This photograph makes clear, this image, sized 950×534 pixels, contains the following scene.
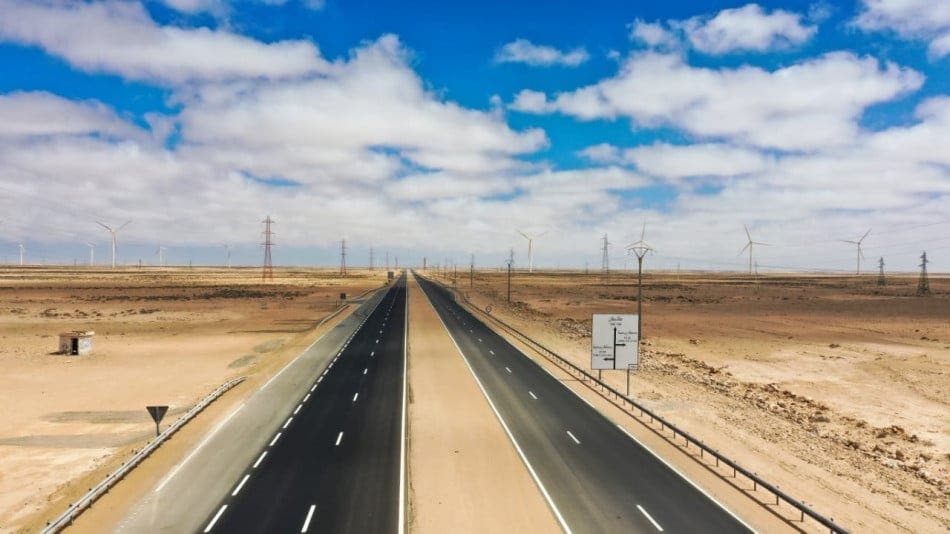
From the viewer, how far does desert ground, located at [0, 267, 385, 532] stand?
81.5ft

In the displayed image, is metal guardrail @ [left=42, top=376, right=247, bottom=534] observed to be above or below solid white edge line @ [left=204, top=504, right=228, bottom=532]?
above

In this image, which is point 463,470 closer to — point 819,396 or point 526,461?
point 526,461

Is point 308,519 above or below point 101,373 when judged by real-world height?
below

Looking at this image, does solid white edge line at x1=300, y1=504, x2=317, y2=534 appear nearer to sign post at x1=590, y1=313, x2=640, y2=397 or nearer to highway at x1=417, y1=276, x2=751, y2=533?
highway at x1=417, y1=276, x2=751, y2=533

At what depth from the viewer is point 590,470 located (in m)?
25.0

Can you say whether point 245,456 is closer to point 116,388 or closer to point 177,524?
point 177,524

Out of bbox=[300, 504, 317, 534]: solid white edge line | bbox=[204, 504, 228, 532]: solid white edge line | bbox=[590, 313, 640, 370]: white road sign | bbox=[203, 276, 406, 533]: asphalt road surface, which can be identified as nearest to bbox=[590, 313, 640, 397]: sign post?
bbox=[590, 313, 640, 370]: white road sign

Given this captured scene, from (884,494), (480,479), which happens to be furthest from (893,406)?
(480,479)

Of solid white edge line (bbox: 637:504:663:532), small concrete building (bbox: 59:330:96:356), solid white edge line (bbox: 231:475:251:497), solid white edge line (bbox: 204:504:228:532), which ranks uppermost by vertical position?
small concrete building (bbox: 59:330:96:356)

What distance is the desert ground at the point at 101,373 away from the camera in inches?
978

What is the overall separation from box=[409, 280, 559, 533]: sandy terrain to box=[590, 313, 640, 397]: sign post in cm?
875

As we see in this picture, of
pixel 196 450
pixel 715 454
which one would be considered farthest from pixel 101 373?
pixel 715 454

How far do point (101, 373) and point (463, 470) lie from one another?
3644cm

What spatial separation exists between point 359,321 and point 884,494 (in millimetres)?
64874
